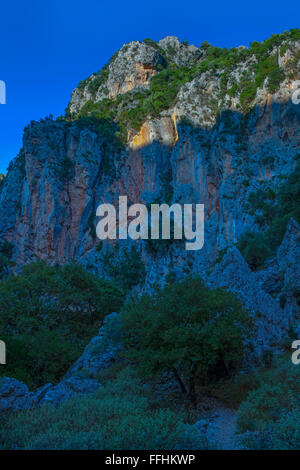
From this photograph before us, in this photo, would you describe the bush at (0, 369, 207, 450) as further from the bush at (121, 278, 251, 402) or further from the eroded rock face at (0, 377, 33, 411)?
the bush at (121, 278, 251, 402)

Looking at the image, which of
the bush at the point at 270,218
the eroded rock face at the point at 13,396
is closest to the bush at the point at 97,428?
the eroded rock face at the point at 13,396

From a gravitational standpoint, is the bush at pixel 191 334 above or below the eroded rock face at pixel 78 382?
above

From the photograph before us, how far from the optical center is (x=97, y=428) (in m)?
6.36

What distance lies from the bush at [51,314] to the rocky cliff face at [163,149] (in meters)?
17.2

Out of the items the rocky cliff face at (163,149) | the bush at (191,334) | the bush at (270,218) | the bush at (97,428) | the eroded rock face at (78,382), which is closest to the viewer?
the bush at (97,428)

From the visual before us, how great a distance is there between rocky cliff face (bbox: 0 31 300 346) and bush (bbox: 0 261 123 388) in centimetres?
1719

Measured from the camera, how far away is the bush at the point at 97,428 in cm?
569

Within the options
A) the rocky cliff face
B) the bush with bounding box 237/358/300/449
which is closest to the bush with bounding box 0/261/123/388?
the bush with bounding box 237/358/300/449

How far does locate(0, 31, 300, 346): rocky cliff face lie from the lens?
42.2 metres

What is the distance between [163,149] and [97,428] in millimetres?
54547

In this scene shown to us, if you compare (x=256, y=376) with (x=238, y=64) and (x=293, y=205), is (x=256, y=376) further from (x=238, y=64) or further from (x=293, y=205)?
(x=238, y=64)

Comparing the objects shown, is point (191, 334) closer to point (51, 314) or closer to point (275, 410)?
point (275, 410)

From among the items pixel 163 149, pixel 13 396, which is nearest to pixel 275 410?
pixel 13 396

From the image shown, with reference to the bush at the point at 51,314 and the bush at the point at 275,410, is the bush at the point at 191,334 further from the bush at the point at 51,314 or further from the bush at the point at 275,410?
the bush at the point at 51,314
